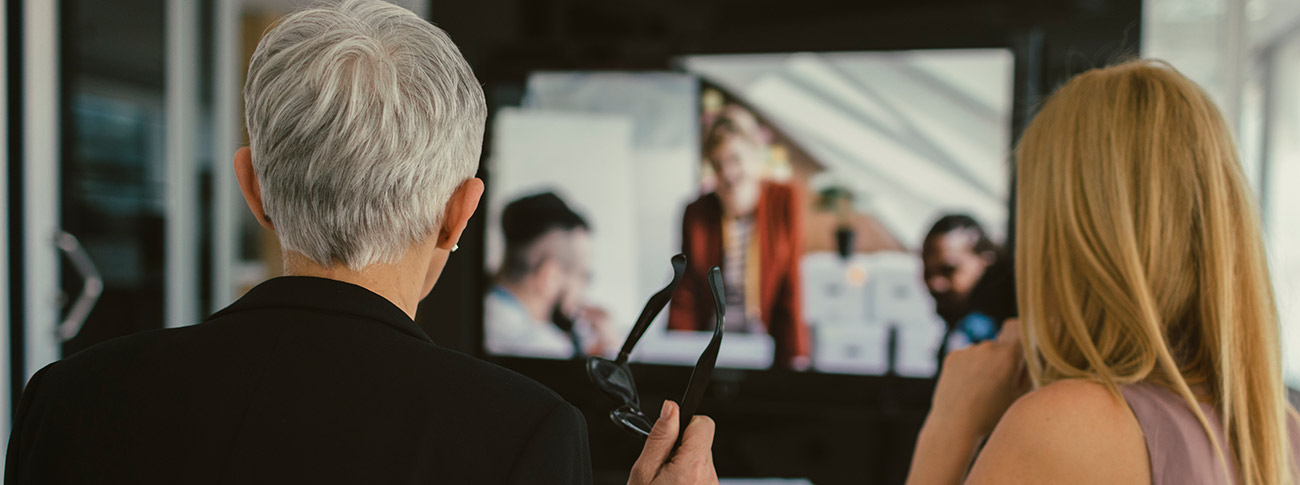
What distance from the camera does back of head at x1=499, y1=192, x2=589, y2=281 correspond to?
2602 millimetres

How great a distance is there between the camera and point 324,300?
0.73 m

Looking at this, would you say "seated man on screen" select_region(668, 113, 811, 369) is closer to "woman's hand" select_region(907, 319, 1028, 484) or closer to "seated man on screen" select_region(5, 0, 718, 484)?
"woman's hand" select_region(907, 319, 1028, 484)

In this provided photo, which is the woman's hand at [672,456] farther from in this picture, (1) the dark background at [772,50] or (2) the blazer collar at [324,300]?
(1) the dark background at [772,50]

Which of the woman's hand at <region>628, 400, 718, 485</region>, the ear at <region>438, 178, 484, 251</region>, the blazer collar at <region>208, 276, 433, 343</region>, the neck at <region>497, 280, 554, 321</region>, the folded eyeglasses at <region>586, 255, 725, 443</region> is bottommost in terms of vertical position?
the neck at <region>497, 280, 554, 321</region>

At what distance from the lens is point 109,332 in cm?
272

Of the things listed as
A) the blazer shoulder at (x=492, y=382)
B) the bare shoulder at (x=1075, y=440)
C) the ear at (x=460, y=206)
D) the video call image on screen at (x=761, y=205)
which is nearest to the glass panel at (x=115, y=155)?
the video call image on screen at (x=761, y=205)

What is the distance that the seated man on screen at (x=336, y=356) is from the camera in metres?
0.67

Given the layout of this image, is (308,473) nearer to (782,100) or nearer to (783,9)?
(782,100)

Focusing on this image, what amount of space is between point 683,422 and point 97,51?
8.35 ft

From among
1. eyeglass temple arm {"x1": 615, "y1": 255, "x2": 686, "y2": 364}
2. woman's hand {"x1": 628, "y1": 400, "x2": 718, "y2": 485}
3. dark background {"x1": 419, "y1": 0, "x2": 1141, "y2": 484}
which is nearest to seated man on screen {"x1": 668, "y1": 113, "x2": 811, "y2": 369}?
dark background {"x1": 419, "y1": 0, "x2": 1141, "y2": 484}

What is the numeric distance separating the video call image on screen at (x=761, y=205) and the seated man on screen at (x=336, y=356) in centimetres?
170

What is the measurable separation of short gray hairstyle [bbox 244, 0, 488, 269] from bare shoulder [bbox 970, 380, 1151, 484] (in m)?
0.71

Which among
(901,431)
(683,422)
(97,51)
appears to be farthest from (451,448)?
(97,51)

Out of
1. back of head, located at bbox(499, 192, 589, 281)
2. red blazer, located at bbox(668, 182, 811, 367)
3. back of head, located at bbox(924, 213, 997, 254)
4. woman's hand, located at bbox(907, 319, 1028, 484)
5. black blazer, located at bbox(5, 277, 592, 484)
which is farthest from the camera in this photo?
back of head, located at bbox(499, 192, 589, 281)
